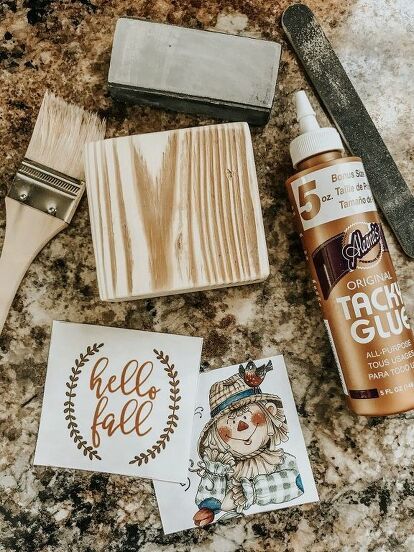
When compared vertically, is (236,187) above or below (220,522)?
above

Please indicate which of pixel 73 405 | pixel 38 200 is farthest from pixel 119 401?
pixel 38 200

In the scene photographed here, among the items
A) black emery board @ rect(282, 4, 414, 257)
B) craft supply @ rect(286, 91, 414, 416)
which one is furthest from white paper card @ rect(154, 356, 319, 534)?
black emery board @ rect(282, 4, 414, 257)

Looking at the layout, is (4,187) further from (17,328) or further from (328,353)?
(328,353)

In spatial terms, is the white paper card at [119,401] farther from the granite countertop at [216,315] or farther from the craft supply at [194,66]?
the craft supply at [194,66]

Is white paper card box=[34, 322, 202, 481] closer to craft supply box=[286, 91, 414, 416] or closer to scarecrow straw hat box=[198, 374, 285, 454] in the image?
scarecrow straw hat box=[198, 374, 285, 454]

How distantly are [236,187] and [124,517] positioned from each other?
423 millimetres

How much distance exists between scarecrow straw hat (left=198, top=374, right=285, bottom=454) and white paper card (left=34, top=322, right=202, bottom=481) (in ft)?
0.08

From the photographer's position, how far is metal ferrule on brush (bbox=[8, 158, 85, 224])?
0.67 m

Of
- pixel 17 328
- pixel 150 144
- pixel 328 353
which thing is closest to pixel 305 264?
pixel 328 353

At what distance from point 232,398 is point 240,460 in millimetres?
76

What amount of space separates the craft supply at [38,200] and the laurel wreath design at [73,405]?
0.35ft

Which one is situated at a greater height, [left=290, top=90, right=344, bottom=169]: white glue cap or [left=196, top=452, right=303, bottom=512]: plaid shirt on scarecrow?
[left=290, top=90, right=344, bottom=169]: white glue cap

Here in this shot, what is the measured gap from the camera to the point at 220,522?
691 millimetres

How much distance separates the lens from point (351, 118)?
2.29ft
